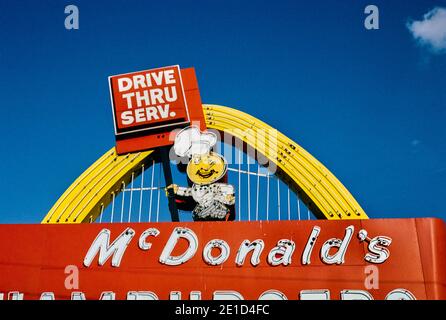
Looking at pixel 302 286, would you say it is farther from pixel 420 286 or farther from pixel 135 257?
pixel 135 257

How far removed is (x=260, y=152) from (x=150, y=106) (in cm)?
338

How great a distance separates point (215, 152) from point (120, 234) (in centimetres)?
400

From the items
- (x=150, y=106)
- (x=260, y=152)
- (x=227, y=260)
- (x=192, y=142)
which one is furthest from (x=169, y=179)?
(x=227, y=260)

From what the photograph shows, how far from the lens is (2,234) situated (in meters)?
12.7

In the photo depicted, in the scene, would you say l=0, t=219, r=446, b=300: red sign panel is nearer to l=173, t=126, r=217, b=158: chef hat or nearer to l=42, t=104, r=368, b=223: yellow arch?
l=42, t=104, r=368, b=223: yellow arch

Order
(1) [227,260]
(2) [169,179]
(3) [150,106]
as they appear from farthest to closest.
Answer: (3) [150,106] → (2) [169,179] → (1) [227,260]

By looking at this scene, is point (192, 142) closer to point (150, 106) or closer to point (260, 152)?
point (150, 106)

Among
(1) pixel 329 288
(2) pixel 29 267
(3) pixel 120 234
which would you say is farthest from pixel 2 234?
(1) pixel 329 288

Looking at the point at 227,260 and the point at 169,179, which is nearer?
the point at 227,260

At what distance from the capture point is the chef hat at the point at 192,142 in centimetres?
1548

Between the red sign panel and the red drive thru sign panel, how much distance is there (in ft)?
12.4

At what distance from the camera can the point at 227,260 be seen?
12156 millimetres

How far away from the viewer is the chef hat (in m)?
15.5

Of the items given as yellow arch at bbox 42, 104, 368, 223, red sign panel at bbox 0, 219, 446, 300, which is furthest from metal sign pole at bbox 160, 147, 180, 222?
red sign panel at bbox 0, 219, 446, 300
